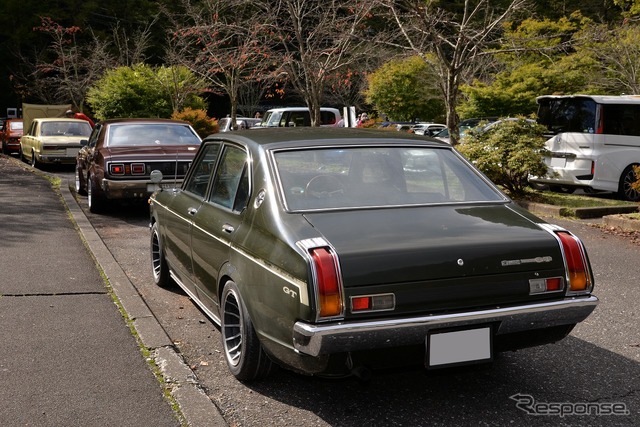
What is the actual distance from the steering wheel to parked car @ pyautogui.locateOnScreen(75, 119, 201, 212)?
600 cm

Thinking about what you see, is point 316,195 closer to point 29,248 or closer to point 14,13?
point 29,248

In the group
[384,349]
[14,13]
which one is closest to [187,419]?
[384,349]

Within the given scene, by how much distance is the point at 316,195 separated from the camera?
4172mm

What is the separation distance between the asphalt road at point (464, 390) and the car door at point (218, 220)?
55cm

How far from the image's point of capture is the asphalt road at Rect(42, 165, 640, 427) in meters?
3.77

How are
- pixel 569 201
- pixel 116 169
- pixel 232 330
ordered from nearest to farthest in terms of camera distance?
pixel 232 330, pixel 116 169, pixel 569 201

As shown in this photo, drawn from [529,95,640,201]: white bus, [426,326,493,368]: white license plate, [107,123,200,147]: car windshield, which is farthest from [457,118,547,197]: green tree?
[426,326,493,368]: white license plate

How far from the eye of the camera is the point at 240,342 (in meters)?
4.23

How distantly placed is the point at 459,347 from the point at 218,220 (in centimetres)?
191

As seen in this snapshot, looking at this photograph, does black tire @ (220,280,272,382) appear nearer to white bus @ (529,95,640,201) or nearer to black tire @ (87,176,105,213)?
black tire @ (87,176,105,213)

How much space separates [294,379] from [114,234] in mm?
6085

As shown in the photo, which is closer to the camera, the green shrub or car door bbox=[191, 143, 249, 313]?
car door bbox=[191, 143, 249, 313]

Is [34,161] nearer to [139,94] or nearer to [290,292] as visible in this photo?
[139,94]

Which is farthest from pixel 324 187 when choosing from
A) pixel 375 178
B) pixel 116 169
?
pixel 116 169
